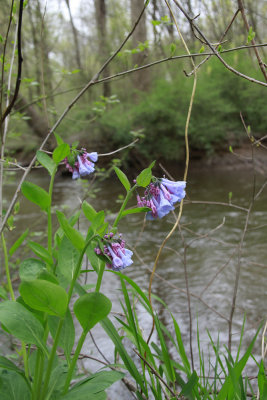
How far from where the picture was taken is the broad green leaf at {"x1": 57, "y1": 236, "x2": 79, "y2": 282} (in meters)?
1.01

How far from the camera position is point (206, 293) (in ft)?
10.8

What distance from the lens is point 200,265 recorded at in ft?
13.0

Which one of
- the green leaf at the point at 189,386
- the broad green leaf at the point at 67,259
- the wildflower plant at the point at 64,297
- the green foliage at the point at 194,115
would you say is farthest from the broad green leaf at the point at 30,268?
the green foliage at the point at 194,115

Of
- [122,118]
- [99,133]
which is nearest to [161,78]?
[122,118]

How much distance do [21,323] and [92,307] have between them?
0.63ft

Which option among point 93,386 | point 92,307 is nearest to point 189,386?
point 93,386

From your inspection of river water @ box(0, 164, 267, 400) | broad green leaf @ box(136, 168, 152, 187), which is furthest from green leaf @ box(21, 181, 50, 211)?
river water @ box(0, 164, 267, 400)

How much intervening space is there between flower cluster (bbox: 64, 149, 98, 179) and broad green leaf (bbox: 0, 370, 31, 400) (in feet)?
1.89

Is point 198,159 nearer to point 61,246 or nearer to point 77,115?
point 77,115

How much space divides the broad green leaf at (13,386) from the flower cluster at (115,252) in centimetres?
47

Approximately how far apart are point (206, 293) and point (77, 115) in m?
7.59

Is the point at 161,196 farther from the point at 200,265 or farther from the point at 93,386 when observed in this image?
the point at 200,265

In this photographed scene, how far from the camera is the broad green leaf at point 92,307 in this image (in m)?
0.86

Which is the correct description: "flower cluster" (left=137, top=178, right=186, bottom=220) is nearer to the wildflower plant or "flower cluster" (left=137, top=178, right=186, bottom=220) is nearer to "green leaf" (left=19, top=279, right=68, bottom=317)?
the wildflower plant
